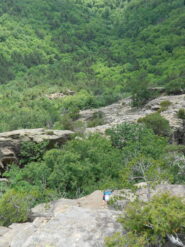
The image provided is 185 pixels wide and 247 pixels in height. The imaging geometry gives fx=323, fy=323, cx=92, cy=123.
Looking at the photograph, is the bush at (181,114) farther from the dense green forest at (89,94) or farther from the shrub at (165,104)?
the shrub at (165,104)

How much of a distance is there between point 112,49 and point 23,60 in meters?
45.6

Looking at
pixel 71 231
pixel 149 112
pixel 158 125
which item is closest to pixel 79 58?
pixel 149 112

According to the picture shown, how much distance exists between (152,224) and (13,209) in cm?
956

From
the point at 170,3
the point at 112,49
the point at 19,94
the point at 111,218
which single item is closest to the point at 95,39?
the point at 112,49

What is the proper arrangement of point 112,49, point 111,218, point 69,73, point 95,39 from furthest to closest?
point 95,39
point 112,49
point 69,73
point 111,218

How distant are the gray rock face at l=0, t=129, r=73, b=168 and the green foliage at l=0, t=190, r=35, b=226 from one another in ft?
52.9

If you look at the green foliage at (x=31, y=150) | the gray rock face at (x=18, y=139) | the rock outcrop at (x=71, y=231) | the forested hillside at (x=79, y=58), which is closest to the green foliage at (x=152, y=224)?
the rock outcrop at (x=71, y=231)

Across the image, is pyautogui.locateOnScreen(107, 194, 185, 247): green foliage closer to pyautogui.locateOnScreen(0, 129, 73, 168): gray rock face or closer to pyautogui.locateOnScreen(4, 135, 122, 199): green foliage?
pyautogui.locateOnScreen(4, 135, 122, 199): green foliage

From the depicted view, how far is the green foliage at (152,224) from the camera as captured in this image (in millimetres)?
9070

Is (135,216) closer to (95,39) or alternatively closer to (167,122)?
(167,122)

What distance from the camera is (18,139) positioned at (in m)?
35.2

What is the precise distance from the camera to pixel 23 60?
144m

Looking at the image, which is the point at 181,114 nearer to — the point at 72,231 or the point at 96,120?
the point at 96,120

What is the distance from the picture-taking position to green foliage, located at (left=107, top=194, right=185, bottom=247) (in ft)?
29.8
